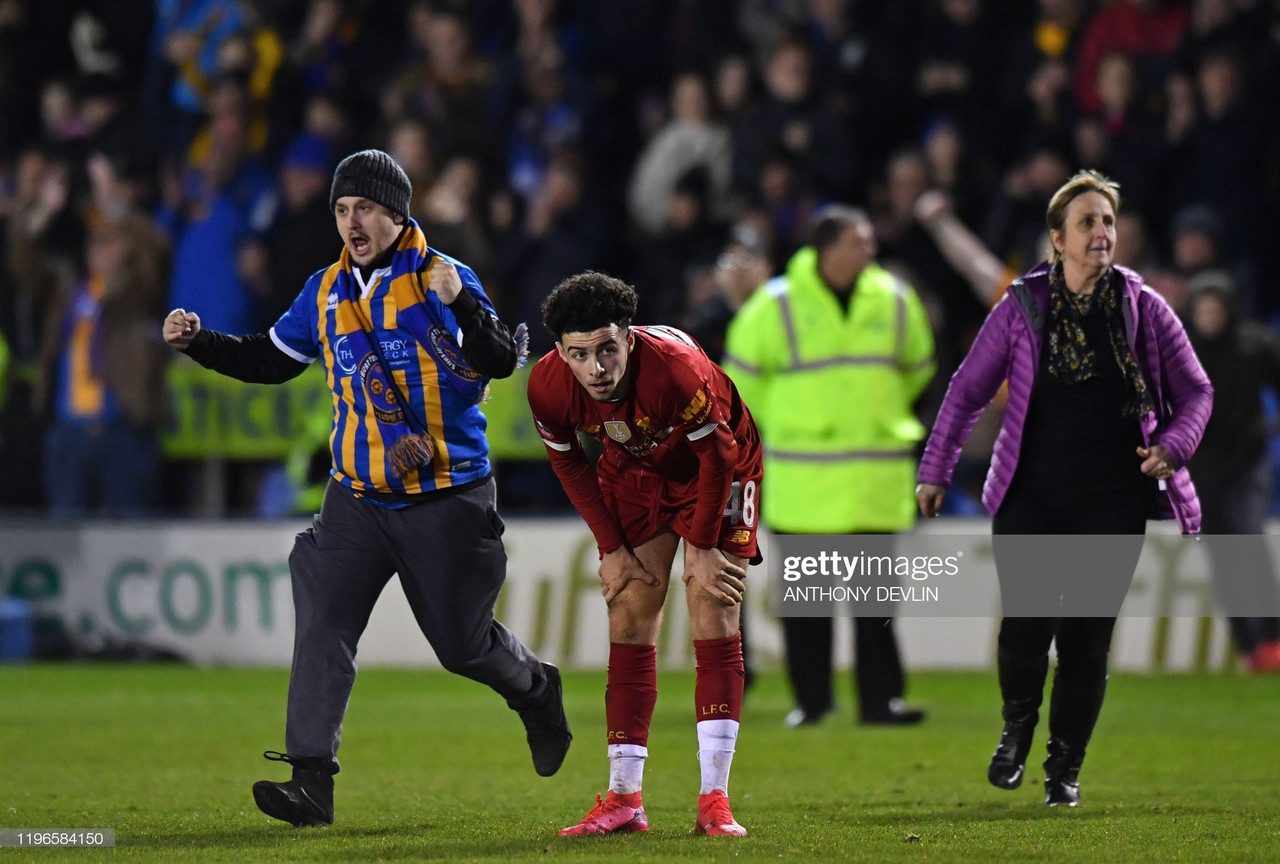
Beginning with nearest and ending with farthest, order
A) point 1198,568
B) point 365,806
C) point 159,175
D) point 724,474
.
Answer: point 724,474
point 365,806
point 1198,568
point 159,175

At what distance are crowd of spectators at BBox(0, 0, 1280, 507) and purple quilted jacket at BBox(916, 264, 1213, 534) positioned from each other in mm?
4772

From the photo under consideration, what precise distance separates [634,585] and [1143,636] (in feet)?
24.8

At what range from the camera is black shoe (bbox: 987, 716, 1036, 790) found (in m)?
7.55

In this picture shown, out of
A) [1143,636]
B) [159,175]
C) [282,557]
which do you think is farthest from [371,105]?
[1143,636]

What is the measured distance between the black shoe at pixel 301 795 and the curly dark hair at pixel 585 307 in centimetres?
173

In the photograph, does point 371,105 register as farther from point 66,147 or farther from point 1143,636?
point 1143,636

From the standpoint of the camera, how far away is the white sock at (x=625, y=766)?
21.6 ft

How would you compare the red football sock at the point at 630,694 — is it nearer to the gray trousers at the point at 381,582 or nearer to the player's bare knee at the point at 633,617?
the player's bare knee at the point at 633,617

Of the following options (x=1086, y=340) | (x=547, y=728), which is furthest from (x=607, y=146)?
(x=547, y=728)

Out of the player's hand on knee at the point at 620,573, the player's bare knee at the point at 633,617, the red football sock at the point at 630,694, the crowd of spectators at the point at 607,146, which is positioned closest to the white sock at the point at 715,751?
the red football sock at the point at 630,694

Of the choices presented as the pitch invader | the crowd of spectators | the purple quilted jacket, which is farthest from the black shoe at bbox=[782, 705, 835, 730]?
the pitch invader

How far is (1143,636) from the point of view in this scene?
13367 millimetres

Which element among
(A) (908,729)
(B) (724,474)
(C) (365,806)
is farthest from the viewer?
(A) (908,729)

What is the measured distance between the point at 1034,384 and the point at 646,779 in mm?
2405
